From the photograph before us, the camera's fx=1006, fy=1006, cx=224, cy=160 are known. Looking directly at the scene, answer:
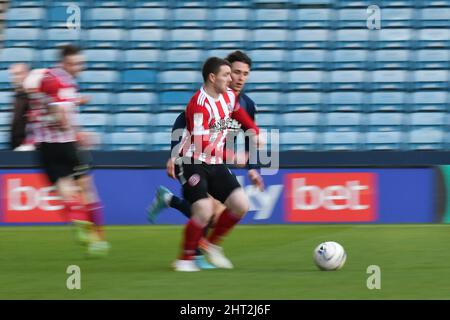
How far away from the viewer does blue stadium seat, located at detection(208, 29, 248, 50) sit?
635 inches

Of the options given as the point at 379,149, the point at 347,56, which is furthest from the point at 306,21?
the point at 379,149

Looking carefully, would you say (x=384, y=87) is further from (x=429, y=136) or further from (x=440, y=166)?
(x=440, y=166)

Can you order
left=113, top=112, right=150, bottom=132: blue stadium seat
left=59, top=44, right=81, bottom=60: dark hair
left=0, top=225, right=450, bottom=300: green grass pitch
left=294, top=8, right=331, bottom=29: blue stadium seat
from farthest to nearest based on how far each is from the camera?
1. left=294, top=8, right=331, bottom=29: blue stadium seat
2. left=113, top=112, right=150, bottom=132: blue stadium seat
3. left=59, top=44, right=81, bottom=60: dark hair
4. left=0, top=225, right=450, bottom=300: green grass pitch

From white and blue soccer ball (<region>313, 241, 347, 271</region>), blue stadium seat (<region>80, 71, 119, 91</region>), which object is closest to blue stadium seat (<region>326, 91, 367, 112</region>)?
blue stadium seat (<region>80, 71, 119, 91</region>)

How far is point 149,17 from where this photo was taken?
651 inches

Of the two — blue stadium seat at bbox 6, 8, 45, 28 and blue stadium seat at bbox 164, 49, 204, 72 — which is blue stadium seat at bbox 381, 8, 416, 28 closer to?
blue stadium seat at bbox 164, 49, 204, 72

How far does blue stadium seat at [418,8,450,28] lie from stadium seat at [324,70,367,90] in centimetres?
146

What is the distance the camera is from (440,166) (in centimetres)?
1291

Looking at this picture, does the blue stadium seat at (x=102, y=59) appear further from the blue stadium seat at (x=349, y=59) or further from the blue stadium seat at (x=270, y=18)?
the blue stadium seat at (x=349, y=59)

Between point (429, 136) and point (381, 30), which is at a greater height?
point (381, 30)

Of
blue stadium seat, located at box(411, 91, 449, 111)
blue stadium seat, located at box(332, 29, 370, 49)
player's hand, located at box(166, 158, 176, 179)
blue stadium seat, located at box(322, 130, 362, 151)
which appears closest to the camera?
player's hand, located at box(166, 158, 176, 179)

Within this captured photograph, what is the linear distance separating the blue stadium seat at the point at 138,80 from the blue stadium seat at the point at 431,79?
4121mm
